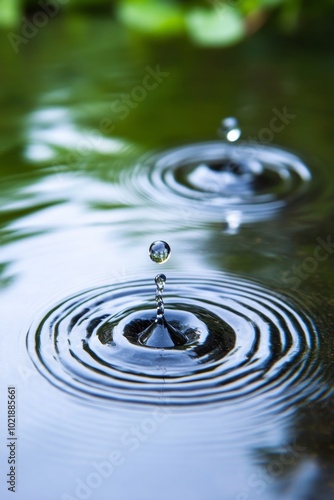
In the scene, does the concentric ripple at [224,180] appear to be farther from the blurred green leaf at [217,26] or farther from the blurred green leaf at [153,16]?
the blurred green leaf at [153,16]

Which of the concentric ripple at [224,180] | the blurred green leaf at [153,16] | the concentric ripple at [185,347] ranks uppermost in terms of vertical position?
the blurred green leaf at [153,16]

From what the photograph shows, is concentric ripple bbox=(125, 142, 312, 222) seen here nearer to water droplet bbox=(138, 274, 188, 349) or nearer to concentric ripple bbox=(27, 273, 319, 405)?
concentric ripple bbox=(27, 273, 319, 405)

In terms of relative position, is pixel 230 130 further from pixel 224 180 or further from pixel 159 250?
pixel 159 250

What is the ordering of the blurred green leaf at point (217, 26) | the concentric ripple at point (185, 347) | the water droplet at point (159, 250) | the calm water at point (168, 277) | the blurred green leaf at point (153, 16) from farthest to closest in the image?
the blurred green leaf at point (153, 16) → the blurred green leaf at point (217, 26) → the water droplet at point (159, 250) → the concentric ripple at point (185, 347) → the calm water at point (168, 277)

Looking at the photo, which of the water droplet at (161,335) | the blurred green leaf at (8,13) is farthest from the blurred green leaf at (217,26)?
the water droplet at (161,335)

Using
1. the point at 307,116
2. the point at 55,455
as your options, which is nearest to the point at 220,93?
the point at 307,116

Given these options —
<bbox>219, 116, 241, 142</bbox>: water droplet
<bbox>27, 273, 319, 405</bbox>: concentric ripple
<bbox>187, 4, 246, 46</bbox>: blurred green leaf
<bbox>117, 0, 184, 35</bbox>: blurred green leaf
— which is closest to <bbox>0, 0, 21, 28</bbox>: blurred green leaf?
<bbox>117, 0, 184, 35</bbox>: blurred green leaf

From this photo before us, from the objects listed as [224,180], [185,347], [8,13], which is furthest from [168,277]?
[8,13]
